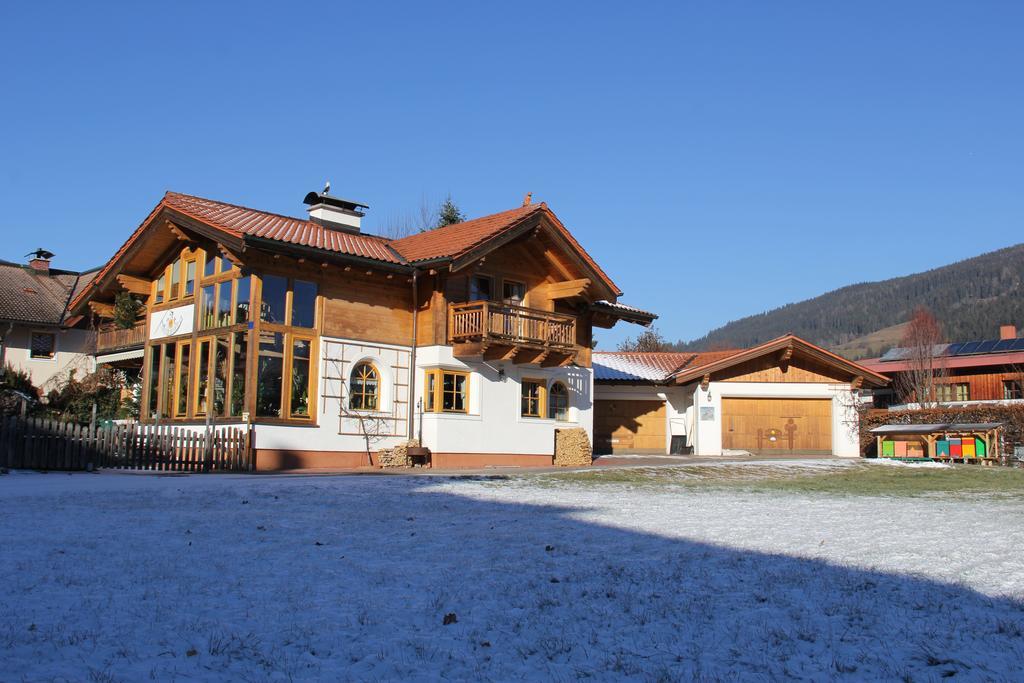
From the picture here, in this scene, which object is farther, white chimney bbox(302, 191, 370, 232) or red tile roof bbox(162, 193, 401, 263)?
white chimney bbox(302, 191, 370, 232)

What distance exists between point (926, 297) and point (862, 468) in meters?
149

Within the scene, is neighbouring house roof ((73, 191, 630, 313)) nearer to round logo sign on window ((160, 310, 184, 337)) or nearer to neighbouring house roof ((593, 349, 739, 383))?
round logo sign on window ((160, 310, 184, 337))

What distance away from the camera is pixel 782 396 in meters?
34.1

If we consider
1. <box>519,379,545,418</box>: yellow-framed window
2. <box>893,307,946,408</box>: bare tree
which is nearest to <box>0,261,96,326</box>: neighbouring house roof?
<box>519,379,545,418</box>: yellow-framed window

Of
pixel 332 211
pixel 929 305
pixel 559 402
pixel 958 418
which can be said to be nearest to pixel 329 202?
pixel 332 211

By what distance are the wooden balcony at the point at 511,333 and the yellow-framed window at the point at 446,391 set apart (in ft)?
2.38

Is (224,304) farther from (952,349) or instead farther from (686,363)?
(952,349)

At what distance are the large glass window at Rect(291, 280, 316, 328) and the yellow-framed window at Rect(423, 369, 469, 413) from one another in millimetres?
3563

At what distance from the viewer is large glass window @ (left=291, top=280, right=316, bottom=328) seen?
2445cm

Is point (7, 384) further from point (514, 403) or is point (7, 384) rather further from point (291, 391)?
point (514, 403)

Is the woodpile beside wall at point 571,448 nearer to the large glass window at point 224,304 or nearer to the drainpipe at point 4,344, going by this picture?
the large glass window at point 224,304

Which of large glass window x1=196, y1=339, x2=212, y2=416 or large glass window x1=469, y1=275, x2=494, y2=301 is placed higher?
large glass window x1=469, y1=275, x2=494, y2=301

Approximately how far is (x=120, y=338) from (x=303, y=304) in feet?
28.6

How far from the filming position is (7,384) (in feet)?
106
